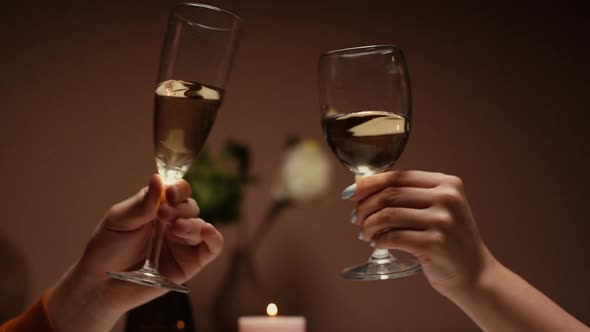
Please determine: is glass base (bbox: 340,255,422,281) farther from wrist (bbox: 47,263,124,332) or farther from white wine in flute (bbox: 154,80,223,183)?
wrist (bbox: 47,263,124,332)

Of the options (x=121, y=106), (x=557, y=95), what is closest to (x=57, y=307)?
(x=121, y=106)

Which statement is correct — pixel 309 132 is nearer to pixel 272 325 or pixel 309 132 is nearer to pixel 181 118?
pixel 272 325

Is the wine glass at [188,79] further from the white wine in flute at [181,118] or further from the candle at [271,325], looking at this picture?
the candle at [271,325]

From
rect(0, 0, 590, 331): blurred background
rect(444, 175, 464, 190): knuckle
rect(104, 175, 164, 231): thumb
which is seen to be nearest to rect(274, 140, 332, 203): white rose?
rect(0, 0, 590, 331): blurred background

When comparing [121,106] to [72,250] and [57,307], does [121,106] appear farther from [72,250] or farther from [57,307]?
[57,307]

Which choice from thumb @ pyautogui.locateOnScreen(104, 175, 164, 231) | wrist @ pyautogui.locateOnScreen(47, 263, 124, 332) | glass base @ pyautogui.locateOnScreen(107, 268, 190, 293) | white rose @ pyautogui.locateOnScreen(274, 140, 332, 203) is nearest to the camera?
glass base @ pyautogui.locateOnScreen(107, 268, 190, 293)

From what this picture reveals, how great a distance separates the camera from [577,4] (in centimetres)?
194

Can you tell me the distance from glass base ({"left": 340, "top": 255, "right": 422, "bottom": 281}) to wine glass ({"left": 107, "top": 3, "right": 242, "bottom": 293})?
248mm

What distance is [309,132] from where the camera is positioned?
1850 mm

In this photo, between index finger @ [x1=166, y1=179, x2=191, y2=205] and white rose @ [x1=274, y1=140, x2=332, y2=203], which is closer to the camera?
index finger @ [x1=166, y1=179, x2=191, y2=205]

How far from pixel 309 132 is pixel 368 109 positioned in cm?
94

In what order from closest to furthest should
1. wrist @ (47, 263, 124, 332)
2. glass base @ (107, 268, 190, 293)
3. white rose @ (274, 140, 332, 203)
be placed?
1. glass base @ (107, 268, 190, 293)
2. wrist @ (47, 263, 124, 332)
3. white rose @ (274, 140, 332, 203)

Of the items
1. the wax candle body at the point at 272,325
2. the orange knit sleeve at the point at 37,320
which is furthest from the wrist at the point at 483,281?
the orange knit sleeve at the point at 37,320

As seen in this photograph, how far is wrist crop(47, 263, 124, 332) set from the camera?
114 centimetres
